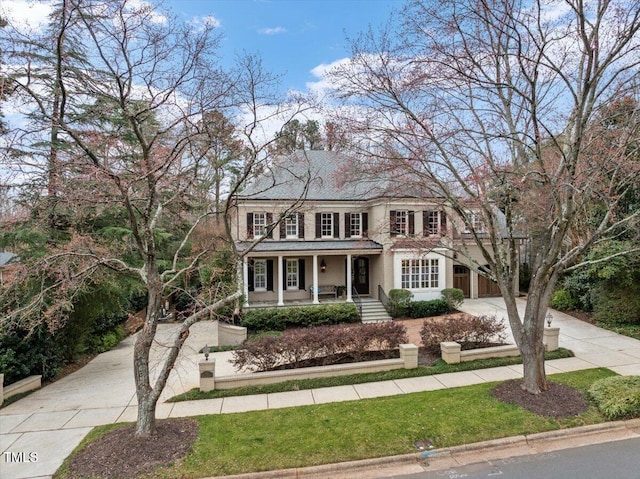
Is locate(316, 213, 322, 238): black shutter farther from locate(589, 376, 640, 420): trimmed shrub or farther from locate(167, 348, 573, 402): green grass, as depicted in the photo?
locate(589, 376, 640, 420): trimmed shrub

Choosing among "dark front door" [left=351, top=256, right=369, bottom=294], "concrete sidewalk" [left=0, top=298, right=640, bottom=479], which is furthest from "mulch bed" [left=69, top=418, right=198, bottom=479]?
"dark front door" [left=351, top=256, right=369, bottom=294]

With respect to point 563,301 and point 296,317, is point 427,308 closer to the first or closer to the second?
point 563,301

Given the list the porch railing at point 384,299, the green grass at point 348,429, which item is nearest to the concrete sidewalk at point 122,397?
the green grass at point 348,429

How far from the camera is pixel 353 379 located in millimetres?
8734

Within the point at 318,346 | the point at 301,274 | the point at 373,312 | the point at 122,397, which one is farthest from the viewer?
the point at 301,274

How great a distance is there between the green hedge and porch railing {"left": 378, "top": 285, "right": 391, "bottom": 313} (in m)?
2.41

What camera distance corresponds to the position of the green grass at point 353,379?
8.15 m

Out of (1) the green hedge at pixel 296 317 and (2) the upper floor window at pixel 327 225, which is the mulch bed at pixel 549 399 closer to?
(1) the green hedge at pixel 296 317

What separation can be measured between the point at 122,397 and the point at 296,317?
7.87 meters

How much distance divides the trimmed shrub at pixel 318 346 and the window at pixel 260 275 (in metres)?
9.64

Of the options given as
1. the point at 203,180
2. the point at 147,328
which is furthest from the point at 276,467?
the point at 203,180

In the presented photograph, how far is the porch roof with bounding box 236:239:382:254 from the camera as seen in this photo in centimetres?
1780

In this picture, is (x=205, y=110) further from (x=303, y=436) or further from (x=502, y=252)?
(x=502, y=252)

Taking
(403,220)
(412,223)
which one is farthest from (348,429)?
(412,223)
